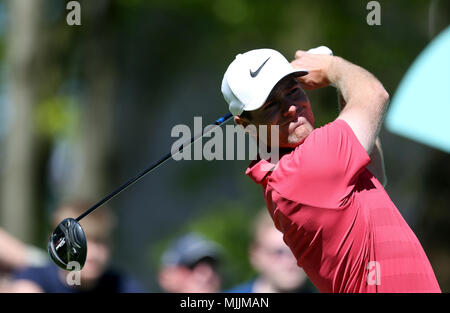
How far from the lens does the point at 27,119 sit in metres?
11.8

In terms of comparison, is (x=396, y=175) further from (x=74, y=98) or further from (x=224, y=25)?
(x=74, y=98)

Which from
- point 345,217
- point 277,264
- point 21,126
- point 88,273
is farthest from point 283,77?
point 21,126

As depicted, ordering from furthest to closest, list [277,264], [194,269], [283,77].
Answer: [194,269], [277,264], [283,77]

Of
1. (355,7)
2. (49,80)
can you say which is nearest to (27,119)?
(49,80)

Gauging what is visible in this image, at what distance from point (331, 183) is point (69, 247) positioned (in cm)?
123

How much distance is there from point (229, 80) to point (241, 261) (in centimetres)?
853

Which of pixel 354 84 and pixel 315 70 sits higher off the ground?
pixel 315 70

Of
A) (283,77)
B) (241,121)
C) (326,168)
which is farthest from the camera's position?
(241,121)

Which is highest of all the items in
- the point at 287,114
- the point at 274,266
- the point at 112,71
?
the point at 112,71

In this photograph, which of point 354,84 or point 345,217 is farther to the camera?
point 354,84

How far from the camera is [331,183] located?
3.42 metres

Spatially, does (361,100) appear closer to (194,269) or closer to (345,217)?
(345,217)
